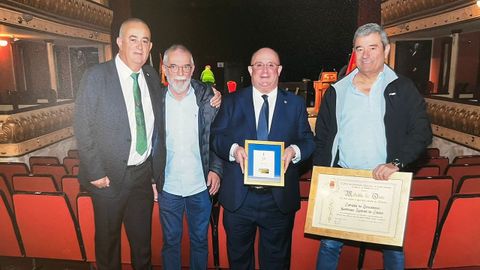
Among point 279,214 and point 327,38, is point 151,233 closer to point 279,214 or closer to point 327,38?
point 279,214

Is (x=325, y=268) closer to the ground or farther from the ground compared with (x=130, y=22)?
closer to the ground

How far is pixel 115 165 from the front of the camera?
2348 mm

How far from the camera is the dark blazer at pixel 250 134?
2279mm

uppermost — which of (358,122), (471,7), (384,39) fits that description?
(471,7)

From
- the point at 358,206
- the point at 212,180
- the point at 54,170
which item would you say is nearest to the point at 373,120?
the point at 358,206

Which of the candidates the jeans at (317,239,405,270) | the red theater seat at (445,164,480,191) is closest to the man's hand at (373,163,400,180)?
the jeans at (317,239,405,270)

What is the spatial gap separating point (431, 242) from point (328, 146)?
110 centimetres

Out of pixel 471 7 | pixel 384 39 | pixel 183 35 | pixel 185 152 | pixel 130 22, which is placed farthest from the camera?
pixel 183 35

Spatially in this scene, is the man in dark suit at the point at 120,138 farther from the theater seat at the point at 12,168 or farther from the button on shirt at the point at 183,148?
the theater seat at the point at 12,168

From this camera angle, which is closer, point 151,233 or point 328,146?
point 328,146

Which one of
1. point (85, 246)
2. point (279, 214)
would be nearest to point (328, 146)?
point (279, 214)

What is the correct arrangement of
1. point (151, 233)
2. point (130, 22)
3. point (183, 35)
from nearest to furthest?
point (130, 22)
point (151, 233)
point (183, 35)

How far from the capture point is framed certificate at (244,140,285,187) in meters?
2.17

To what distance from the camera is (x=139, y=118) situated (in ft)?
7.81
